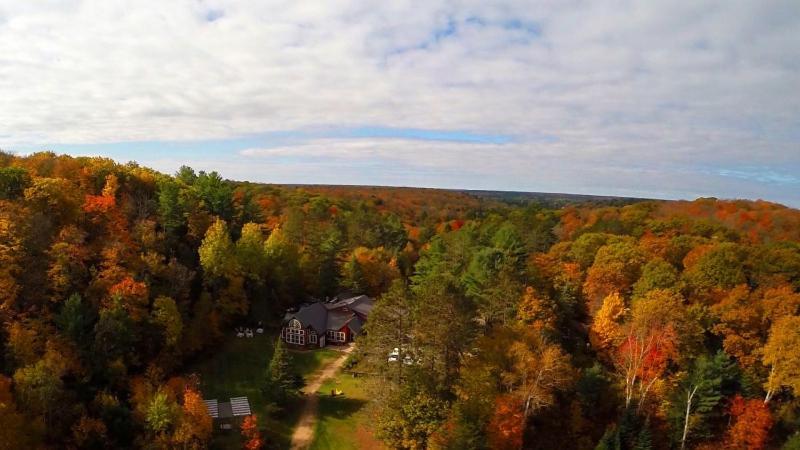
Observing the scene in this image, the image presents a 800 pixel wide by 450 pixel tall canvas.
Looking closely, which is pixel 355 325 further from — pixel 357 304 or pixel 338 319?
pixel 357 304

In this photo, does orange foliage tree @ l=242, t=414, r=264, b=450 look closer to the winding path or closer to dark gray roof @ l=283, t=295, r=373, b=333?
the winding path

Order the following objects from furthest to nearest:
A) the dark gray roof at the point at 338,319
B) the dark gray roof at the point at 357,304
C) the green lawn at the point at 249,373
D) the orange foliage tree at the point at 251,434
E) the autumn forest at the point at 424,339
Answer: the dark gray roof at the point at 357,304 < the dark gray roof at the point at 338,319 < the green lawn at the point at 249,373 < the orange foliage tree at the point at 251,434 < the autumn forest at the point at 424,339

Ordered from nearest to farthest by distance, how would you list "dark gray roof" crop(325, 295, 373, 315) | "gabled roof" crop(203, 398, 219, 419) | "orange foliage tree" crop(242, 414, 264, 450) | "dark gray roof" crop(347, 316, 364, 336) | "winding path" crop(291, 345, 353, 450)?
1. "orange foliage tree" crop(242, 414, 264, 450)
2. "winding path" crop(291, 345, 353, 450)
3. "gabled roof" crop(203, 398, 219, 419)
4. "dark gray roof" crop(347, 316, 364, 336)
5. "dark gray roof" crop(325, 295, 373, 315)

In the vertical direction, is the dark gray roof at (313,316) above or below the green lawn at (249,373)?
above

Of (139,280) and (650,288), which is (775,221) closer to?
(650,288)

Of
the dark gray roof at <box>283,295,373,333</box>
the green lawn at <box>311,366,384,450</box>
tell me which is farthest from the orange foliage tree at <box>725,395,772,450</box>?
the dark gray roof at <box>283,295,373,333</box>

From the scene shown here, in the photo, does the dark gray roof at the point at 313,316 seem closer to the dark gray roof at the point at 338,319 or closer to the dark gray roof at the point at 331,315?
the dark gray roof at the point at 331,315

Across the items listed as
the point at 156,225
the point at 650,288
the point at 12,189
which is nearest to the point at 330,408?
the point at 156,225

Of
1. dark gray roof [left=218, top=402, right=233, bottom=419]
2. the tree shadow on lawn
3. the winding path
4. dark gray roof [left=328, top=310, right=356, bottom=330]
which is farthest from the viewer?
dark gray roof [left=328, top=310, right=356, bottom=330]

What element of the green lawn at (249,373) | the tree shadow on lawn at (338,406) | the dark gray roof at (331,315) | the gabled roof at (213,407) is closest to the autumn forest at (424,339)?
the green lawn at (249,373)
